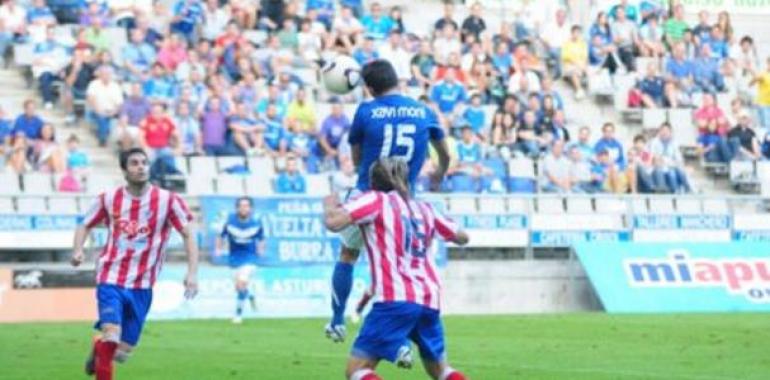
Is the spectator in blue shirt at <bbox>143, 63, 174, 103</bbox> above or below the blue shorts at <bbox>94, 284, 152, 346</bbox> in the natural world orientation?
above

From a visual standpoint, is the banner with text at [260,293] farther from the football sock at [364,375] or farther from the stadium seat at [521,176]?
the football sock at [364,375]

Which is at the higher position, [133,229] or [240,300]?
[133,229]

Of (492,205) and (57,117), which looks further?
(57,117)

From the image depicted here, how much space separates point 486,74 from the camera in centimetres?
3606

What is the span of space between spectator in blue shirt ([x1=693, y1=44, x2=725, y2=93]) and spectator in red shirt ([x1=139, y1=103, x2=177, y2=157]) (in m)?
11.5

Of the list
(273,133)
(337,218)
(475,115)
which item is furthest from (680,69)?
(337,218)

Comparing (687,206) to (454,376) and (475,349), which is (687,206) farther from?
(454,376)

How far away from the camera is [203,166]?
31422 mm

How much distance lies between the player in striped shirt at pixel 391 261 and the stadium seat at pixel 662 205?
758 inches

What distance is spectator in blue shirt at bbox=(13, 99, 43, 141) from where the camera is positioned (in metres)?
30.4

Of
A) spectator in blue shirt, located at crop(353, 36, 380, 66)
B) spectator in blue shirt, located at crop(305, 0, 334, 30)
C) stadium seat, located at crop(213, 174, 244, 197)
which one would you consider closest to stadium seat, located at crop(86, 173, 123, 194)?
stadium seat, located at crop(213, 174, 244, 197)

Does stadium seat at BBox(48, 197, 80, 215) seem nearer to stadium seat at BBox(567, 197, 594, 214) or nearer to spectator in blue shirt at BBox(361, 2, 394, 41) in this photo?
stadium seat at BBox(567, 197, 594, 214)

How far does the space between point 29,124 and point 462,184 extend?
6.52 meters

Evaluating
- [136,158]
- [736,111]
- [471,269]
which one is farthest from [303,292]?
[136,158]
